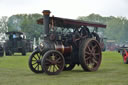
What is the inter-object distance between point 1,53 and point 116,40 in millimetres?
74167

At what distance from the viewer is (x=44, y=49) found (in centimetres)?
1133

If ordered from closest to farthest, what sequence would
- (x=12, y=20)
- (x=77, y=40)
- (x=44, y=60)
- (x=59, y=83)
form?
(x=59, y=83)
(x=44, y=60)
(x=77, y=40)
(x=12, y=20)

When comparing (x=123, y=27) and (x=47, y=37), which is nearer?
(x=47, y=37)

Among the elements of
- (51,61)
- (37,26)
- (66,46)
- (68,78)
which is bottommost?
(68,78)

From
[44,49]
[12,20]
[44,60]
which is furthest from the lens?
[12,20]

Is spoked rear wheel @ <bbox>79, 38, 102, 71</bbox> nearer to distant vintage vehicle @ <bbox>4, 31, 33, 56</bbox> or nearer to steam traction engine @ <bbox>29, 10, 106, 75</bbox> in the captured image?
steam traction engine @ <bbox>29, 10, 106, 75</bbox>

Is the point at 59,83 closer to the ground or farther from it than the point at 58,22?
closer to the ground

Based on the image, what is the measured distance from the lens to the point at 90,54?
1229cm

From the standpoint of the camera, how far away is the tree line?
7575cm

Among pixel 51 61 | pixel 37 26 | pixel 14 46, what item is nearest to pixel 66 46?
pixel 51 61

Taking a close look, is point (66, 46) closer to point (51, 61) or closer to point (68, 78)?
point (51, 61)

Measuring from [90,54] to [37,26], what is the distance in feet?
217

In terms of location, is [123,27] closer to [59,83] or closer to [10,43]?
[10,43]

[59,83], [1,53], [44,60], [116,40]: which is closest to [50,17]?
[44,60]
